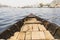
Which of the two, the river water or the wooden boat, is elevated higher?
the wooden boat

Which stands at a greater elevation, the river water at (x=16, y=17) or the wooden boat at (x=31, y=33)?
the wooden boat at (x=31, y=33)

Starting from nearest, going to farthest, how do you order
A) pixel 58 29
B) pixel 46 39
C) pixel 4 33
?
pixel 46 39
pixel 4 33
pixel 58 29

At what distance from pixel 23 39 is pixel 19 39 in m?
0.17

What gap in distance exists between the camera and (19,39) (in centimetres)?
559

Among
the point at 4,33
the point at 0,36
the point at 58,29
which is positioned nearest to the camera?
the point at 0,36

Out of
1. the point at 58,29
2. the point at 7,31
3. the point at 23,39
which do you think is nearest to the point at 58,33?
the point at 58,29

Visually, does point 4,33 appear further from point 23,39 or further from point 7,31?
point 23,39

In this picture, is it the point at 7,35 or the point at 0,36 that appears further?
the point at 7,35

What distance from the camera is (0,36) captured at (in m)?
6.04

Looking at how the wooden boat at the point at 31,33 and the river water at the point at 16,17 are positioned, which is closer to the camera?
the wooden boat at the point at 31,33

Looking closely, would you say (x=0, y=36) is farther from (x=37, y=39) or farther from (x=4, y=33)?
(x=37, y=39)

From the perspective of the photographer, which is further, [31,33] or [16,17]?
[16,17]

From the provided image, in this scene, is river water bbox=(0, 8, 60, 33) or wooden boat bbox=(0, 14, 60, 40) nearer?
wooden boat bbox=(0, 14, 60, 40)

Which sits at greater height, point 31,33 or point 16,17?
point 31,33
